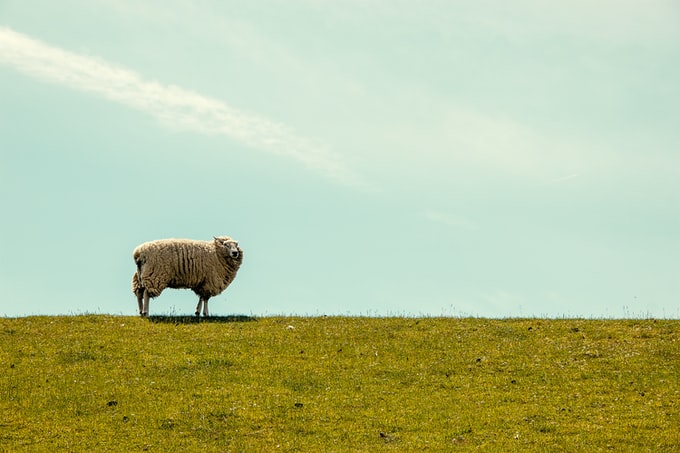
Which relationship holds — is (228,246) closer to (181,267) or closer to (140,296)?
(181,267)

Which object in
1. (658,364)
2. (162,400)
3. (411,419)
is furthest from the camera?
(658,364)

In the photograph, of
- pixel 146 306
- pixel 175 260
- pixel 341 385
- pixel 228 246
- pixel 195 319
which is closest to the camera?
pixel 341 385

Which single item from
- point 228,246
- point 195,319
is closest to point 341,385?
point 195,319

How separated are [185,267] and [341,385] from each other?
12.5 m

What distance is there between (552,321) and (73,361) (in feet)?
57.4

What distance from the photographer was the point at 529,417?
2350cm

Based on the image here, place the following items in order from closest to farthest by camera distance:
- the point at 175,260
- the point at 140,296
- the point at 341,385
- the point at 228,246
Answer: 1. the point at 341,385
2. the point at 175,260
3. the point at 140,296
4. the point at 228,246

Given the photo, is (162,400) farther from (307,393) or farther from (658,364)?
(658,364)

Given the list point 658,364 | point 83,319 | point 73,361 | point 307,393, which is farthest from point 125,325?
point 658,364

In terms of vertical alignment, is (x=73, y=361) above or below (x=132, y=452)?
above

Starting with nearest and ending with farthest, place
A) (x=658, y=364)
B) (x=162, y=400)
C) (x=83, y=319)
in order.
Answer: (x=162, y=400)
(x=658, y=364)
(x=83, y=319)

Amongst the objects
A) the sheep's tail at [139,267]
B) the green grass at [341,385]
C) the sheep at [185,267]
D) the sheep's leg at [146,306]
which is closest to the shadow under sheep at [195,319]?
the green grass at [341,385]

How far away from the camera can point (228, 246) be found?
37469 millimetres

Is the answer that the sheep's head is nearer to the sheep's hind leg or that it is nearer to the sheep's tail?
the sheep's tail
